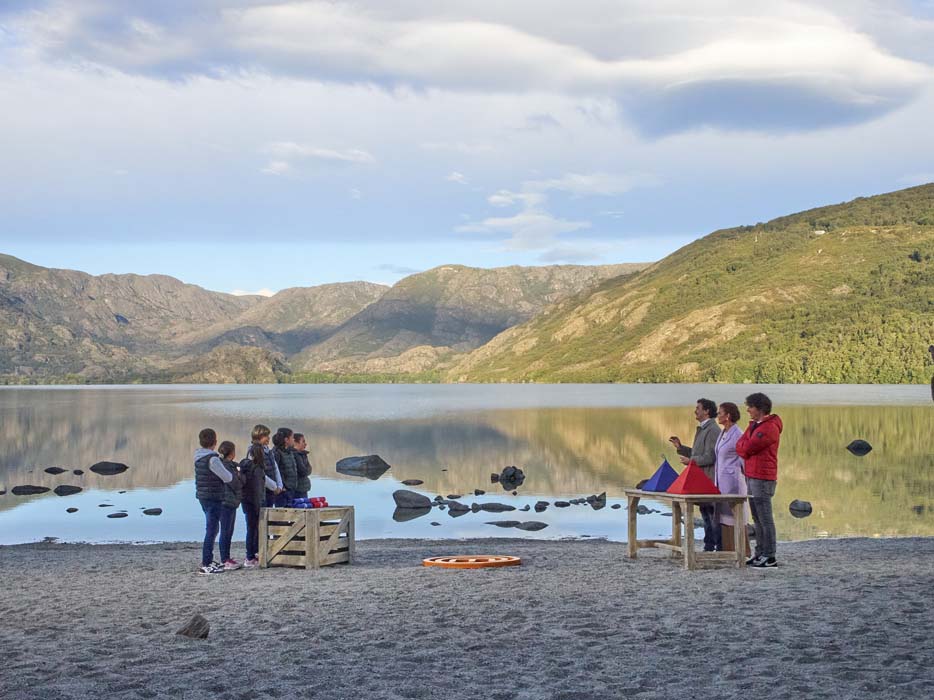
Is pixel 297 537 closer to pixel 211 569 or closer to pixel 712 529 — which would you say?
pixel 211 569

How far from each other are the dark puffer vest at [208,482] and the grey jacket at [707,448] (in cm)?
937

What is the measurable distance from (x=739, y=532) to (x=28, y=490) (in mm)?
41456

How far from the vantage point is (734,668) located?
33.6 feet

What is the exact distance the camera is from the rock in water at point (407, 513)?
1448 inches

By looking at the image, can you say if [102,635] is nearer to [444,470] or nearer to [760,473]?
[760,473]

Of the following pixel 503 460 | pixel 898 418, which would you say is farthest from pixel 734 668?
pixel 898 418

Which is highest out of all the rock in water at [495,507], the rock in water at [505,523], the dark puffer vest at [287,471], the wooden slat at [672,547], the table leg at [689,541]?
the dark puffer vest at [287,471]

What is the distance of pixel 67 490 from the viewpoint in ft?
156

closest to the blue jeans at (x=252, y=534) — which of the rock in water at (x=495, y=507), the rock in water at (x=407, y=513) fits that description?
the rock in water at (x=407, y=513)

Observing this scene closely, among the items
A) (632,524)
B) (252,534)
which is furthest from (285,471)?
(632,524)

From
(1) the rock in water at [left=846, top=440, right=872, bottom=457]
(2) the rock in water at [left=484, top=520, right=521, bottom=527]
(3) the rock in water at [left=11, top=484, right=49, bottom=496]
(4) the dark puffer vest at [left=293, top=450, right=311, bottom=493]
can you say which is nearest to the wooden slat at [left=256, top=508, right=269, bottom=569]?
(4) the dark puffer vest at [left=293, top=450, right=311, bottom=493]

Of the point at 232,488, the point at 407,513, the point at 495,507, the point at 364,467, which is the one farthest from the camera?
the point at 364,467

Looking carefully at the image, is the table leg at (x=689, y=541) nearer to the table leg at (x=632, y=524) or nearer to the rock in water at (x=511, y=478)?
the table leg at (x=632, y=524)

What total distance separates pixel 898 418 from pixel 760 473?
85.5 m
